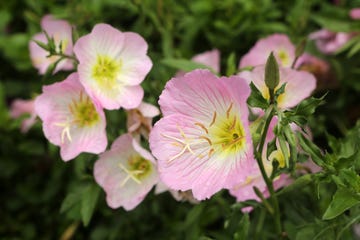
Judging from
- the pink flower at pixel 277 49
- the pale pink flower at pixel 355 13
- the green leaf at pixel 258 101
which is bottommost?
the pink flower at pixel 277 49

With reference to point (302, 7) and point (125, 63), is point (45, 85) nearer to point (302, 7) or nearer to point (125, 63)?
point (125, 63)

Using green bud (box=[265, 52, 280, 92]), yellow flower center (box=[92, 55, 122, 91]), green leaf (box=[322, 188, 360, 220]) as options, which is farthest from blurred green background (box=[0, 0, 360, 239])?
green bud (box=[265, 52, 280, 92])

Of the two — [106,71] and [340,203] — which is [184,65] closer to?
[106,71]

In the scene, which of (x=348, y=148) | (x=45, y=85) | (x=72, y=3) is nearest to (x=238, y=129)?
(x=348, y=148)

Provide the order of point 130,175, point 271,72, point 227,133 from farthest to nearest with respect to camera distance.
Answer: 1. point 130,175
2. point 227,133
3. point 271,72

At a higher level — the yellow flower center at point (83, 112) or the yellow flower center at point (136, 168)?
the yellow flower center at point (83, 112)

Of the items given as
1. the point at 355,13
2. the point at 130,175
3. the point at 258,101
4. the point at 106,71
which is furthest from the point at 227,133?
the point at 355,13

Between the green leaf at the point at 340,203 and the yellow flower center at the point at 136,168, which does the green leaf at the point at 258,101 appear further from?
the yellow flower center at the point at 136,168

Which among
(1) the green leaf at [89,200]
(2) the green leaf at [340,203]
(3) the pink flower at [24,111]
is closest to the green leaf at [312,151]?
(2) the green leaf at [340,203]
